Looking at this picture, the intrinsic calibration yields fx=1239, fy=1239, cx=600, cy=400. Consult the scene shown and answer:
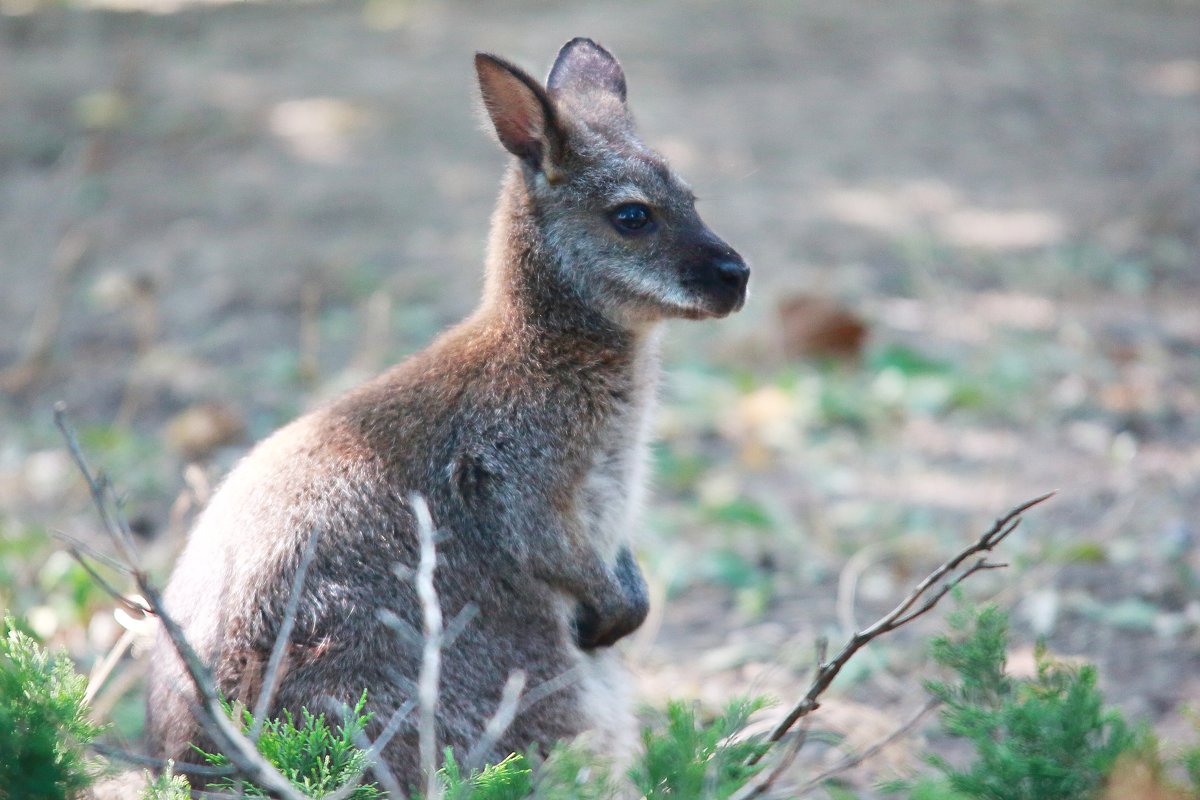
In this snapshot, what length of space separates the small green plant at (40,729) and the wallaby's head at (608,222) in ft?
5.16

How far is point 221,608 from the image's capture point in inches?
103

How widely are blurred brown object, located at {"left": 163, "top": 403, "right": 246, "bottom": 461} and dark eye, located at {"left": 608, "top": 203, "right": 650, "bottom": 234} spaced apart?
2649 millimetres

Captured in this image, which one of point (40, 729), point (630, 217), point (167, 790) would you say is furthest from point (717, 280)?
point (40, 729)

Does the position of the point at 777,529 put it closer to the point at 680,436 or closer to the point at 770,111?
the point at 680,436

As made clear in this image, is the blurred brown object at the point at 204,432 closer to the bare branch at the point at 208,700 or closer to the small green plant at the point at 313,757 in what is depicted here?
the small green plant at the point at 313,757

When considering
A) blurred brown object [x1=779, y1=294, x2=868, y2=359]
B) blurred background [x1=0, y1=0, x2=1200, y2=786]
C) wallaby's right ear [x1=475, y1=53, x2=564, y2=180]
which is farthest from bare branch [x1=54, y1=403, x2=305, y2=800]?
blurred brown object [x1=779, y1=294, x2=868, y2=359]

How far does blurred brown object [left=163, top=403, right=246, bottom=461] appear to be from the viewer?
209 inches

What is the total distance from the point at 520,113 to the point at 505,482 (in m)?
1.01

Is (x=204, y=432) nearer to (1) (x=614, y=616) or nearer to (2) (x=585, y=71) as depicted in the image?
(2) (x=585, y=71)

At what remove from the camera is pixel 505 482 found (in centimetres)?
294

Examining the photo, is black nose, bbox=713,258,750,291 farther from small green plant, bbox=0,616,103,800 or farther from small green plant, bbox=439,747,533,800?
small green plant, bbox=0,616,103,800

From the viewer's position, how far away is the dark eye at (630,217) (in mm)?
3340

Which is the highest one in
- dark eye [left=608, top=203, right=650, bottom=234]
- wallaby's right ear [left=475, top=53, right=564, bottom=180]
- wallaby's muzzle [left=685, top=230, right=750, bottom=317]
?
wallaby's right ear [left=475, top=53, right=564, bottom=180]

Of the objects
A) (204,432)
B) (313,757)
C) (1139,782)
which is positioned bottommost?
(204,432)
